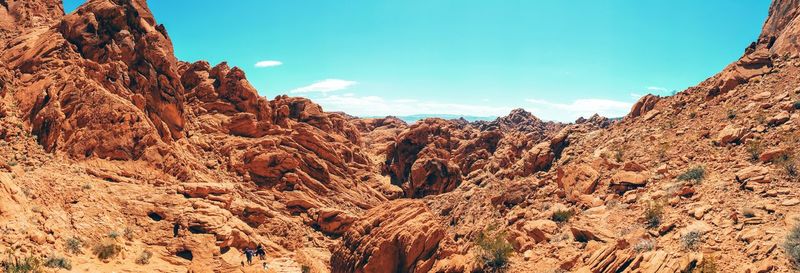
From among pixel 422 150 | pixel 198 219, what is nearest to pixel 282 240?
pixel 198 219

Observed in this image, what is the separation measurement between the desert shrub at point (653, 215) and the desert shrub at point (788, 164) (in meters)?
3.98

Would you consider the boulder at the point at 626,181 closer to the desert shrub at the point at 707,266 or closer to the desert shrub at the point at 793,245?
the desert shrub at the point at 793,245

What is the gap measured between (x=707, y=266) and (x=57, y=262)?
770 inches

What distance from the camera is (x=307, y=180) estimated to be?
1296 inches

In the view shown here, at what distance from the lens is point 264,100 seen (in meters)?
39.5

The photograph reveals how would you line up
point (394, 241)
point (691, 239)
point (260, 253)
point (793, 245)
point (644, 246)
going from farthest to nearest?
point (260, 253) < point (394, 241) < point (644, 246) < point (691, 239) < point (793, 245)

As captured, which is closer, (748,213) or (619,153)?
(748,213)

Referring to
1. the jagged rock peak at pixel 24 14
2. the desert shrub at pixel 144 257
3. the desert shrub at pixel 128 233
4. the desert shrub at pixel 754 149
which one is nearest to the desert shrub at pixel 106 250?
the desert shrub at pixel 144 257

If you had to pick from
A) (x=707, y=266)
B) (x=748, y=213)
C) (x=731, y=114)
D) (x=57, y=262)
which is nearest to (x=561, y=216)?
(x=748, y=213)

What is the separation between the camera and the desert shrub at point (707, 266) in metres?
9.53

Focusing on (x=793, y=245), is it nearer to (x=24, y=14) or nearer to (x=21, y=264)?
(x=21, y=264)

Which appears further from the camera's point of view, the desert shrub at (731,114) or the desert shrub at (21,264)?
the desert shrub at (731,114)

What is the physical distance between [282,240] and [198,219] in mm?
5823

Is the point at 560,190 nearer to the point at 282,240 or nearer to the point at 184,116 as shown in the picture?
the point at 282,240
